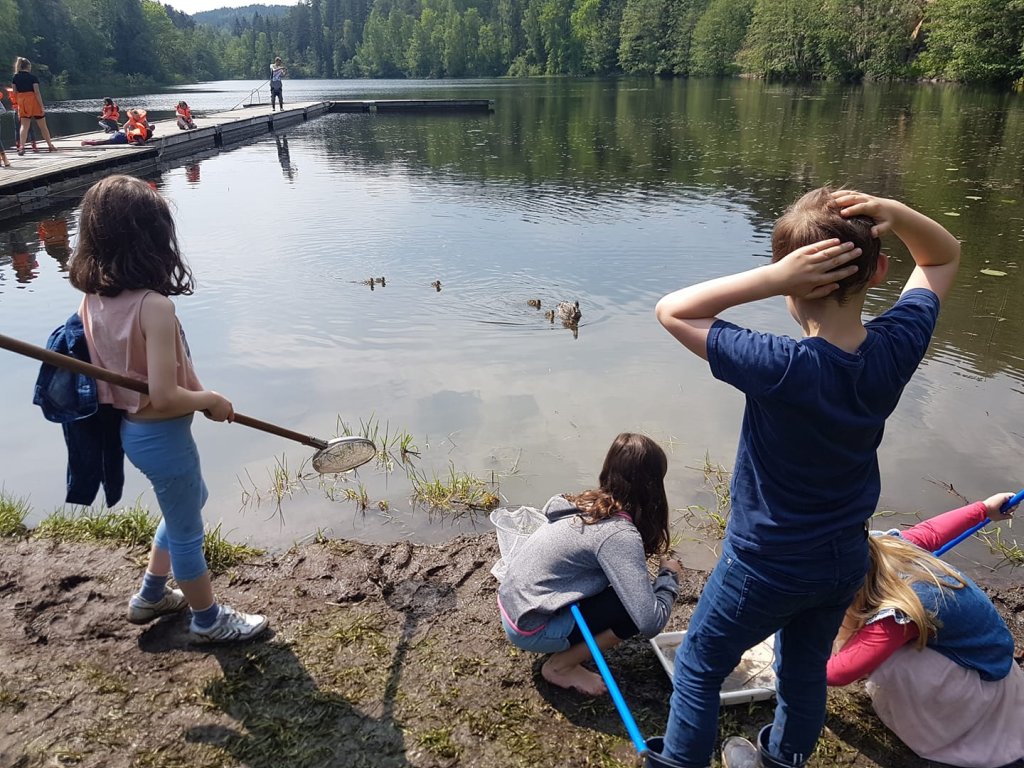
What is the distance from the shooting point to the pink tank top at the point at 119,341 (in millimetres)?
2621

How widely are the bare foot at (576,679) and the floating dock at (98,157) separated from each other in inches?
569

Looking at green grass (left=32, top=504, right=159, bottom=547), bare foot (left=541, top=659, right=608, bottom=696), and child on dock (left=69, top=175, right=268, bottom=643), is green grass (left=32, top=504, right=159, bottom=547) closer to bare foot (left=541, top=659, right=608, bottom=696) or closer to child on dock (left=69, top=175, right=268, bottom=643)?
child on dock (left=69, top=175, right=268, bottom=643)

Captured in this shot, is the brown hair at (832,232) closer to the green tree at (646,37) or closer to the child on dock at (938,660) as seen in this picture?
the child on dock at (938,660)

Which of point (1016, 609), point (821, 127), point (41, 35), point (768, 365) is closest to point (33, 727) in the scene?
point (768, 365)

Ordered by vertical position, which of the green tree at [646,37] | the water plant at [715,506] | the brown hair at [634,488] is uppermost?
the green tree at [646,37]

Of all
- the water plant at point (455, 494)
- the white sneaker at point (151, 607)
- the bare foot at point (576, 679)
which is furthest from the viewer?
the water plant at point (455, 494)

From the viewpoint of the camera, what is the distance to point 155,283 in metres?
2.65

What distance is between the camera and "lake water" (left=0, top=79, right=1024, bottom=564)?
508 cm

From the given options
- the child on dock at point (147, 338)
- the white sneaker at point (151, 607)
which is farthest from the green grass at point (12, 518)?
the child on dock at point (147, 338)

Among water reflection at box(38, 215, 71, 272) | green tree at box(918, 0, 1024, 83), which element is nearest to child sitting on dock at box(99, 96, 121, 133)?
water reflection at box(38, 215, 71, 272)

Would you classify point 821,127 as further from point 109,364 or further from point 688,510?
point 109,364

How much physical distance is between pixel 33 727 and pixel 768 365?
9.31 ft

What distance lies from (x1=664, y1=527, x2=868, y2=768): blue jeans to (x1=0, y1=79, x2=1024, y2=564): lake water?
1894 mm

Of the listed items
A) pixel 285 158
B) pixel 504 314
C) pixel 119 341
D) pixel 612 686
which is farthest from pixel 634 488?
pixel 285 158
